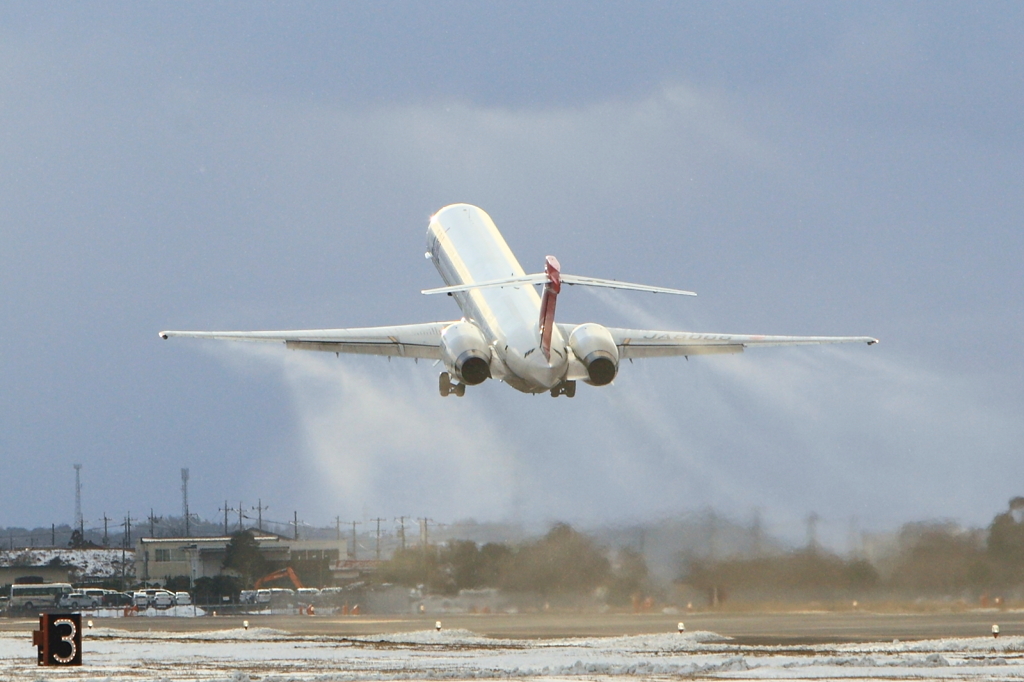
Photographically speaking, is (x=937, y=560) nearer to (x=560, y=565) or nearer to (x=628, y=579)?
(x=628, y=579)

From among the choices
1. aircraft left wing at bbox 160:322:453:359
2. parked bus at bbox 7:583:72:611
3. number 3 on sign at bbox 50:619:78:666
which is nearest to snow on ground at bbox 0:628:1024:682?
number 3 on sign at bbox 50:619:78:666

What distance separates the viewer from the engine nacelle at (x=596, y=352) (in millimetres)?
50062

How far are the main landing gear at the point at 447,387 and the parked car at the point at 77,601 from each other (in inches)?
1974

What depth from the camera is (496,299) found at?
54031 mm

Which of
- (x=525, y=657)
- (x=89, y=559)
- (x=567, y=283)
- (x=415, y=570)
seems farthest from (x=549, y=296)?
(x=89, y=559)

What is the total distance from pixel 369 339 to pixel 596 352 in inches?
454

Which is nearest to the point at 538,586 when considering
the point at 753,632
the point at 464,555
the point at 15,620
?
the point at 464,555

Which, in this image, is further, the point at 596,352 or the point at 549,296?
the point at 596,352

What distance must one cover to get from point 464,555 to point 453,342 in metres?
13.6

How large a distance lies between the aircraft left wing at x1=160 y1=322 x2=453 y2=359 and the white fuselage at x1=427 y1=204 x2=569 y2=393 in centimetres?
183

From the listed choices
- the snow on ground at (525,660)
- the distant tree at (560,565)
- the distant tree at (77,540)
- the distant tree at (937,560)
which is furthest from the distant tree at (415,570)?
the distant tree at (77,540)

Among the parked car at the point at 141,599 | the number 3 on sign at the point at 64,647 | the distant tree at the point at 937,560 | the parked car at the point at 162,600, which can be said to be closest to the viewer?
the number 3 on sign at the point at 64,647

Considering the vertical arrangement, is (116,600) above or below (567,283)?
below

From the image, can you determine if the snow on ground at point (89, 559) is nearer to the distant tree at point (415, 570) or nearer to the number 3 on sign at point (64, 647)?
the distant tree at point (415, 570)
